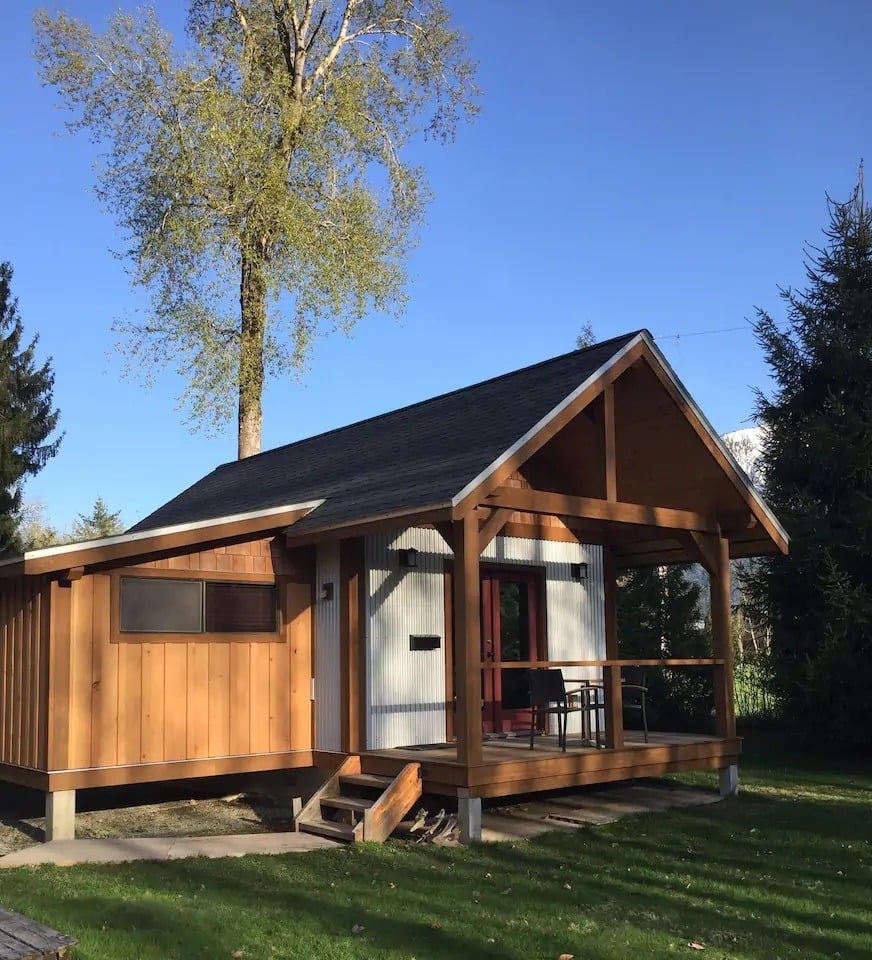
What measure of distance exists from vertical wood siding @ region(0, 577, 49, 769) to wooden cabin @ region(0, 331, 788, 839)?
1.1 inches

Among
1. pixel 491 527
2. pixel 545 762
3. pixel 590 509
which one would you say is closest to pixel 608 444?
pixel 590 509

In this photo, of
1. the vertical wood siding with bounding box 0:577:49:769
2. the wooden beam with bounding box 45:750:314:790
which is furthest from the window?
the wooden beam with bounding box 45:750:314:790

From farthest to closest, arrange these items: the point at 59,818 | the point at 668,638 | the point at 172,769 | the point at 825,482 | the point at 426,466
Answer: the point at 668,638 < the point at 825,482 < the point at 426,466 < the point at 172,769 < the point at 59,818

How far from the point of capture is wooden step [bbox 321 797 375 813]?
891 cm

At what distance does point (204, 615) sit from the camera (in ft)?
31.8

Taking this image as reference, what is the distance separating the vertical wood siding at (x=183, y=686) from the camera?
889 centimetres

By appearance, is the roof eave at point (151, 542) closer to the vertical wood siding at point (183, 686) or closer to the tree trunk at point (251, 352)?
the vertical wood siding at point (183, 686)

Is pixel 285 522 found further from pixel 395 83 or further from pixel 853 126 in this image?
pixel 395 83

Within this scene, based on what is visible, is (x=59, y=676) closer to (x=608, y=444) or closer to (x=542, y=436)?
(x=542, y=436)

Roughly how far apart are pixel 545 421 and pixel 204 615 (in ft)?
12.2

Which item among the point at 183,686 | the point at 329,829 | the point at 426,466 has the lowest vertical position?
the point at 329,829

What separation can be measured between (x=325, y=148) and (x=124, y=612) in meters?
14.8

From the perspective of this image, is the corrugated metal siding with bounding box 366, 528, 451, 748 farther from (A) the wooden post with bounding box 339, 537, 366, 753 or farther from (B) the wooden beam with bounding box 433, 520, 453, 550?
(B) the wooden beam with bounding box 433, 520, 453, 550

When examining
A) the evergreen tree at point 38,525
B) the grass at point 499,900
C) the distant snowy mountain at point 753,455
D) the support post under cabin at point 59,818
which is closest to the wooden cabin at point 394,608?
the support post under cabin at point 59,818
